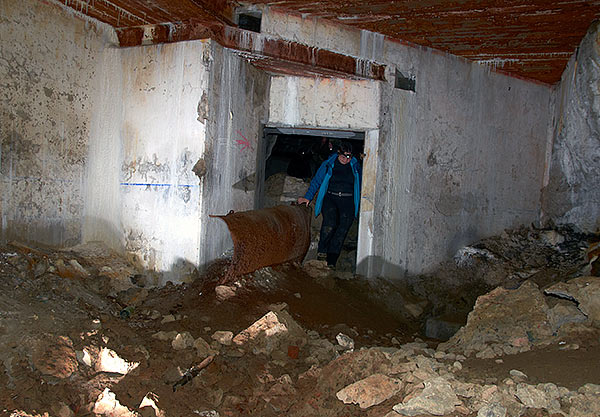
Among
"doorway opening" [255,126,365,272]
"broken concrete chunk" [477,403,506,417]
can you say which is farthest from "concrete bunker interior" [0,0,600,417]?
"doorway opening" [255,126,365,272]

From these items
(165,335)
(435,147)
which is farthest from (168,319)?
(435,147)

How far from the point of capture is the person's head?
591 centimetres

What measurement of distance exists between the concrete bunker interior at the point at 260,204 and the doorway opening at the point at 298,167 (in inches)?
7.0

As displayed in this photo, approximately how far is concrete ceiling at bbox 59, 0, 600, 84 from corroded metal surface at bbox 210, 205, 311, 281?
1.93 metres

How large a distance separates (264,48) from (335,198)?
233 centimetres

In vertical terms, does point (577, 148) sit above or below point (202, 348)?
above

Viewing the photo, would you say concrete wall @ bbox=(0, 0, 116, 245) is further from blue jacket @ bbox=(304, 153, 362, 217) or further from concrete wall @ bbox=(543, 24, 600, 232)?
concrete wall @ bbox=(543, 24, 600, 232)

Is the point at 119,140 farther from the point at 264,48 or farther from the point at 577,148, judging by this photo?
the point at 577,148

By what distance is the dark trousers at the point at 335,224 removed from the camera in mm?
6117

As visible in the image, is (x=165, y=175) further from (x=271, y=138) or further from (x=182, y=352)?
(x=271, y=138)

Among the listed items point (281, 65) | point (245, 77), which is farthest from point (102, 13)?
point (281, 65)

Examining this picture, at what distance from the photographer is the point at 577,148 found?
243 inches

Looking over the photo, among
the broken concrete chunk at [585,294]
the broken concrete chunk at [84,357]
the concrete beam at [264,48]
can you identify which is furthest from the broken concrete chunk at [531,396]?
the concrete beam at [264,48]

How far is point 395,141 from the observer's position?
5512mm
